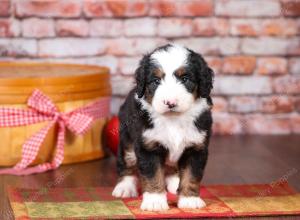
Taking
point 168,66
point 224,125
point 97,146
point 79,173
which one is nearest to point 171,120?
point 168,66

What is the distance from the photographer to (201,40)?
3795 millimetres

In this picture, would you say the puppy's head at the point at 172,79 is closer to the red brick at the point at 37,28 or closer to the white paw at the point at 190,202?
the white paw at the point at 190,202

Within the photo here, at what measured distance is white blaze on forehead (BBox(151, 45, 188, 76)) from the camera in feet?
7.18

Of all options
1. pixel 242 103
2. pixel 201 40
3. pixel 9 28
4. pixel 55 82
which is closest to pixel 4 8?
pixel 9 28

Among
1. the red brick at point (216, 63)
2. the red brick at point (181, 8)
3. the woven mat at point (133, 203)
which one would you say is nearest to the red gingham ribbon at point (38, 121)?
the woven mat at point (133, 203)

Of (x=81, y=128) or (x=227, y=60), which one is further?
(x=227, y=60)

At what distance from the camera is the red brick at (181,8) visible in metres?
3.72

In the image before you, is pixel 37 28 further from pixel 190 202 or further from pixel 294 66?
pixel 190 202

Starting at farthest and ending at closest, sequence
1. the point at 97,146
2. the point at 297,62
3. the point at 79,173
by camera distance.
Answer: the point at 297,62 < the point at 97,146 < the point at 79,173

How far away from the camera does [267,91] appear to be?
3.89 metres

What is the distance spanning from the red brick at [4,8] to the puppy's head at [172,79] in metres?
1.59

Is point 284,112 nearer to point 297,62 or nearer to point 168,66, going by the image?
point 297,62

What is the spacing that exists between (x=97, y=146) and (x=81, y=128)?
0.22 metres

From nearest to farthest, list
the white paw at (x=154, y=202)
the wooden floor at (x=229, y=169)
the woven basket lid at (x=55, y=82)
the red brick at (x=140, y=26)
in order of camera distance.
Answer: the white paw at (x=154, y=202)
the wooden floor at (x=229, y=169)
the woven basket lid at (x=55, y=82)
the red brick at (x=140, y=26)
